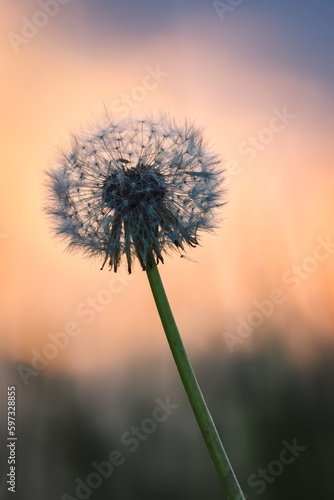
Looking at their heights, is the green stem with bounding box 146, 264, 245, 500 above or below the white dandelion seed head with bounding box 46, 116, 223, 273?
below

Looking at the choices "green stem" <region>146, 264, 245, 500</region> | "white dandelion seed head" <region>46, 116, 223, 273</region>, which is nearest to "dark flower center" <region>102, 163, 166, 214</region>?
"white dandelion seed head" <region>46, 116, 223, 273</region>

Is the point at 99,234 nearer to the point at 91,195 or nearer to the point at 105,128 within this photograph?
the point at 91,195

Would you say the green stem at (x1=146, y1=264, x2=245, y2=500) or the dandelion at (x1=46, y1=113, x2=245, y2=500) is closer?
the green stem at (x1=146, y1=264, x2=245, y2=500)

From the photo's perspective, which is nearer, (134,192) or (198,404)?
(198,404)

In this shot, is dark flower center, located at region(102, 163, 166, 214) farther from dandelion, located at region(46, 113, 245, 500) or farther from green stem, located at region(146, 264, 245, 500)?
green stem, located at region(146, 264, 245, 500)

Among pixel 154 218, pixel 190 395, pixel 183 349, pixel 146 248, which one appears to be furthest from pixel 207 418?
pixel 154 218

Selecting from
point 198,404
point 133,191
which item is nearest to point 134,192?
point 133,191

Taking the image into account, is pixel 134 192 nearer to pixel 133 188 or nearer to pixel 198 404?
pixel 133 188
